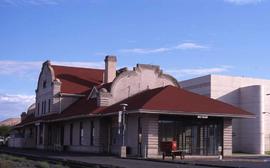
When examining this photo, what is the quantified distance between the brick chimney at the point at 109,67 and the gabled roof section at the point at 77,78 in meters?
3.95

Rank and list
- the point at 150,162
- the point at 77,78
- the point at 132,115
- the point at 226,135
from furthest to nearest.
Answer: the point at 77,78 < the point at 226,135 < the point at 132,115 < the point at 150,162

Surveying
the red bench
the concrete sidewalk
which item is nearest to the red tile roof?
the red bench

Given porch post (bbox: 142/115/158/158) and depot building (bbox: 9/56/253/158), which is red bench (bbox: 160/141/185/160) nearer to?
porch post (bbox: 142/115/158/158)

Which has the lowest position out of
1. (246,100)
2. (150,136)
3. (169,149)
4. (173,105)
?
(169,149)

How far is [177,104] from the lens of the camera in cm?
4009

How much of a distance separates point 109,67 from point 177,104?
15.2 metres

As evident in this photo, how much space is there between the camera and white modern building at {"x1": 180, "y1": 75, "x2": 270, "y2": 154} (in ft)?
236

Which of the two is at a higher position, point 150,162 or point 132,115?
point 132,115

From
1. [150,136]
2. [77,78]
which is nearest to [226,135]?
[150,136]

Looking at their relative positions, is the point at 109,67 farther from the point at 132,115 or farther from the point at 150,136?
the point at 150,136

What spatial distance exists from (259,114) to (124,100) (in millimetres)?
31106

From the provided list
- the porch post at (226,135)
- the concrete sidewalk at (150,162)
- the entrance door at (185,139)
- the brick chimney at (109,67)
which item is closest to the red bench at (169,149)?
the concrete sidewalk at (150,162)

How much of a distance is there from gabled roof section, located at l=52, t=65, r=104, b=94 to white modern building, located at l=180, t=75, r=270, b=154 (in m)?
20.1

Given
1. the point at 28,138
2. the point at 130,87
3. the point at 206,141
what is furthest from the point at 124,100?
the point at 28,138
